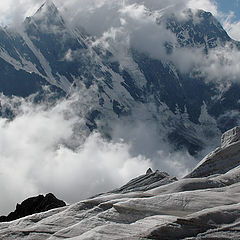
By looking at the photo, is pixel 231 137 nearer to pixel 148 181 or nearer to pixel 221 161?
pixel 221 161

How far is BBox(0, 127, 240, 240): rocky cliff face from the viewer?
23.5 m

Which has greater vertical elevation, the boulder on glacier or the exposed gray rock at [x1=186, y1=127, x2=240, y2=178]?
the boulder on glacier

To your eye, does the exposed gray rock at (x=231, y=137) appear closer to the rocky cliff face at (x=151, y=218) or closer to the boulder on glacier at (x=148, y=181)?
the boulder on glacier at (x=148, y=181)

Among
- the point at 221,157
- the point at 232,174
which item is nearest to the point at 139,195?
the point at 232,174

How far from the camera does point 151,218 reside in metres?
26.0

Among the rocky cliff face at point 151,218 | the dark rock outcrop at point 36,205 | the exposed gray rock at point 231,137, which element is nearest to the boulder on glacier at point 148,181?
the exposed gray rock at point 231,137

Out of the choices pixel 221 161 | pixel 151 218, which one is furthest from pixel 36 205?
pixel 151 218

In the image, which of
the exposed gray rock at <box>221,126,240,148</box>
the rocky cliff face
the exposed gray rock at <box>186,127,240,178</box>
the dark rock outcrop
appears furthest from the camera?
the dark rock outcrop

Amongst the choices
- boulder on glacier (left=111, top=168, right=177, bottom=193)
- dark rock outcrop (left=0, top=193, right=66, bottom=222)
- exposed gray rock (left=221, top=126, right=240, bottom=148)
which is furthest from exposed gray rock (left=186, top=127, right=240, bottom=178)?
dark rock outcrop (left=0, top=193, right=66, bottom=222)

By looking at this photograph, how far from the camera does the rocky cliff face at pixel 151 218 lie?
77.2 feet

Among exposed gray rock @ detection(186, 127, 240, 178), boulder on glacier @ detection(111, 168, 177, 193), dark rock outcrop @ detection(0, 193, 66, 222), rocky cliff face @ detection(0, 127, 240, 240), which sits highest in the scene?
dark rock outcrop @ detection(0, 193, 66, 222)

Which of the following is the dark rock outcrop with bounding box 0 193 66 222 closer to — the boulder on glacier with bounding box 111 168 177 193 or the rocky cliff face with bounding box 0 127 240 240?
the boulder on glacier with bounding box 111 168 177 193

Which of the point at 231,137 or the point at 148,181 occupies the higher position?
the point at 231,137

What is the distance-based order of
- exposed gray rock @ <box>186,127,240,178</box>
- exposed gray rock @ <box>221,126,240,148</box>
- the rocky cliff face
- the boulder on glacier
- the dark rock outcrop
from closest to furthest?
the rocky cliff face → exposed gray rock @ <box>186,127,240,178</box> → the boulder on glacier → exposed gray rock @ <box>221,126,240,148</box> → the dark rock outcrop
